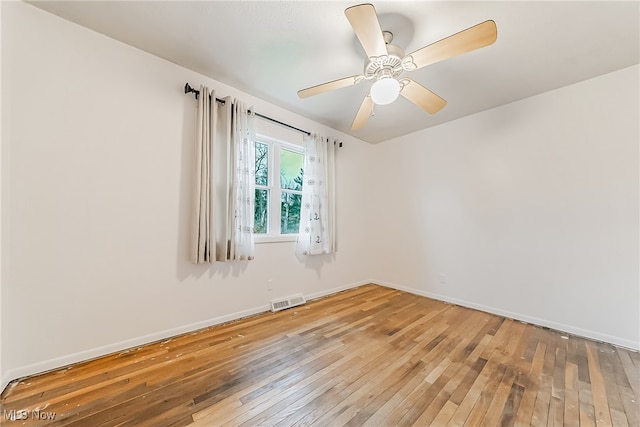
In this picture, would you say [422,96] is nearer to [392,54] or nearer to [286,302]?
[392,54]

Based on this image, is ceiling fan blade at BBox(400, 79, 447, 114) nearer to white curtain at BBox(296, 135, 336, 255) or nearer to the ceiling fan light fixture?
the ceiling fan light fixture

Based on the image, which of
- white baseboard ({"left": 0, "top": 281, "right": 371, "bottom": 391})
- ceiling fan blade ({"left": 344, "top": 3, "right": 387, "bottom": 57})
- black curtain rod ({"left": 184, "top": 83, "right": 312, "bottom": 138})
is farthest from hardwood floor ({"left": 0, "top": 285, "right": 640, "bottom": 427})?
black curtain rod ({"left": 184, "top": 83, "right": 312, "bottom": 138})

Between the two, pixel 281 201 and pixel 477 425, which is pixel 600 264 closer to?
pixel 477 425

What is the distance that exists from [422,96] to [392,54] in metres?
0.47

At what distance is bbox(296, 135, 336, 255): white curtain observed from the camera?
3328 mm

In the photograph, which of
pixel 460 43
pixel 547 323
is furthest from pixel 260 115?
pixel 547 323

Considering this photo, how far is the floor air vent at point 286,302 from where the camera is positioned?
2.95 meters

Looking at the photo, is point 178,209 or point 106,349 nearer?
point 106,349

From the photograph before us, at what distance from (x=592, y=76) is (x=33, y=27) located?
4.78 m

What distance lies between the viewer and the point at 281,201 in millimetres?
3238

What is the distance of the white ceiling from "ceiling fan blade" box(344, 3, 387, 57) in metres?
0.31

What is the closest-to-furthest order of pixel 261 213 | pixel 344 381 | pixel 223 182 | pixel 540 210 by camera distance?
pixel 344 381, pixel 223 182, pixel 540 210, pixel 261 213

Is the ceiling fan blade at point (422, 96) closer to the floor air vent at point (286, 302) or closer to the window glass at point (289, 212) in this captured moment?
the window glass at point (289, 212)

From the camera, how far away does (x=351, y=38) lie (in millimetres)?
1887
